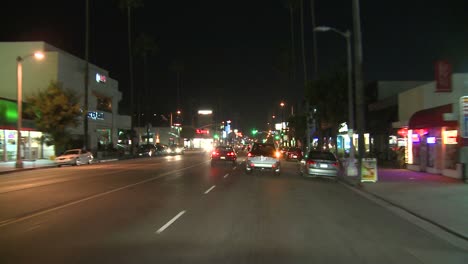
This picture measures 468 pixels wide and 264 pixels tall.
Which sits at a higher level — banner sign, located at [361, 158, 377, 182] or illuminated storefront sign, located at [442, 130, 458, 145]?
illuminated storefront sign, located at [442, 130, 458, 145]

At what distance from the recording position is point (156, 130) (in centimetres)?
13100

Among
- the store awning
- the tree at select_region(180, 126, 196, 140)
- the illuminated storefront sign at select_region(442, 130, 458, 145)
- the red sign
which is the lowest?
the illuminated storefront sign at select_region(442, 130, 458, 145)

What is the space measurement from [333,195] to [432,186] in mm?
4973

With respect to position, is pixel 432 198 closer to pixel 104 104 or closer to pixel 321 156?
pixel 321 156

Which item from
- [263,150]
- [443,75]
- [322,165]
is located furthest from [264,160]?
[443,75]

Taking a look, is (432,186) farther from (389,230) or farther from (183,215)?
(183,215)

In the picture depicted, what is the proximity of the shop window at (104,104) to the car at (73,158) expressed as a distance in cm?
2270

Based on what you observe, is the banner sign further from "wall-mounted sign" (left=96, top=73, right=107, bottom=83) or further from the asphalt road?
"wall-mounted sign" (left=96, top=73, right=107, bottom=83)

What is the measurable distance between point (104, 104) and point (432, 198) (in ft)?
197

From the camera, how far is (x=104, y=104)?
71.8 meters

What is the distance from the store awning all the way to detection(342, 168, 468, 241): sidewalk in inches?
110

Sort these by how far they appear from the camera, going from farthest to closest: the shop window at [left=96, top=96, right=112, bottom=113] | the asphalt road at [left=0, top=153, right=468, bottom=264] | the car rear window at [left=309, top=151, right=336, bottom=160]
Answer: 1. the shop window at [left=96, top=96, right=112, bottom=113]
2. the car rear window at [left=309, top=151, right=336, bottom=160]
3. the asphalt road at [left=0, top=153, right=468, bottom=264]

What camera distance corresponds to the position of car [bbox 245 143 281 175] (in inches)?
1163

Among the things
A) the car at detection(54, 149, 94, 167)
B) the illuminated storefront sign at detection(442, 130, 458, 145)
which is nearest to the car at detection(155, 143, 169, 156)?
the car at detection(54, 149, 94, 167)
